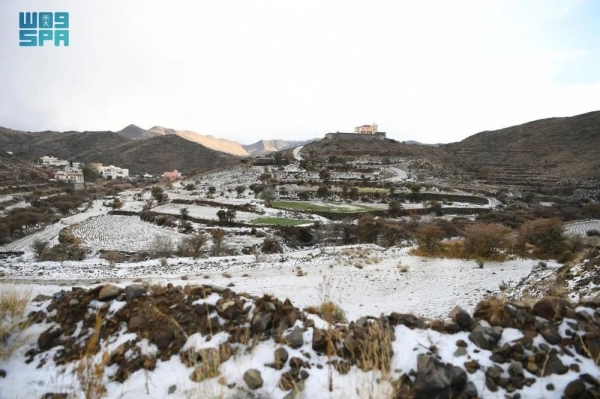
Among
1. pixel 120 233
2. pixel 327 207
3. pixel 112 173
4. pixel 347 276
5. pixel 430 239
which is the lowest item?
pixel 120 233

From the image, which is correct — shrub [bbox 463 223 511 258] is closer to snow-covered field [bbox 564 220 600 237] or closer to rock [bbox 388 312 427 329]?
rock [bbox 388 312 427 329]

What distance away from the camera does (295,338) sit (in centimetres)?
Result: 409

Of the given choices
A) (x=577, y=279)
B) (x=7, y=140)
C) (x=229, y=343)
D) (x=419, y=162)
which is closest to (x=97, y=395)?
(x=229, y=343)

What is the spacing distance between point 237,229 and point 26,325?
72.7 ft

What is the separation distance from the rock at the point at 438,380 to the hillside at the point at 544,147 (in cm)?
6876

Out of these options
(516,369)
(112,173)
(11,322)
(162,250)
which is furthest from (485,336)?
(112,173)

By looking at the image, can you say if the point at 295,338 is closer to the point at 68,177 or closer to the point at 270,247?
the point at 270,247

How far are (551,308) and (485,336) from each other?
3.08 feet

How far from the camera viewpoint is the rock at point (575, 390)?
324cm

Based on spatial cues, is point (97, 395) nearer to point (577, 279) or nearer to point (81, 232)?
point (577, 279)

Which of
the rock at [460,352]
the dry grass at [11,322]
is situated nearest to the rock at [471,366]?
the rock at [460,352]

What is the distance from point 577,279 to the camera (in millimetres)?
8172

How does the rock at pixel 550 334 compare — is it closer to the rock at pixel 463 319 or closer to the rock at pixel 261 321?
the rock at pixel 463 319

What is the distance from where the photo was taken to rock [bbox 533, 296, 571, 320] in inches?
158
